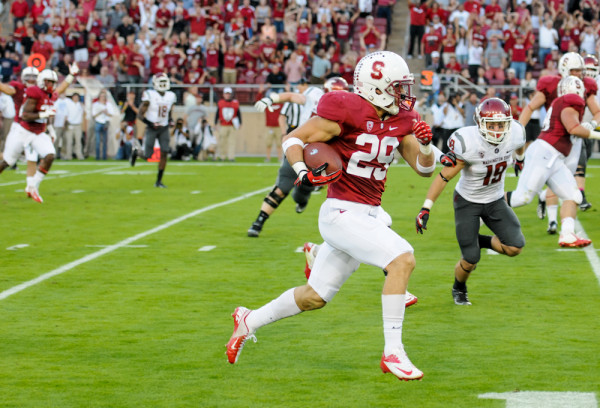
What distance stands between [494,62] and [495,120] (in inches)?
738

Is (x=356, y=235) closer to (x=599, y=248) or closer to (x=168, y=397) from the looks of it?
(x=168, y=397)

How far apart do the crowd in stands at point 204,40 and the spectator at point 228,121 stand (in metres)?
1.73

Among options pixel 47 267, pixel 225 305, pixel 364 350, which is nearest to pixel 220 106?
pixel 47 267

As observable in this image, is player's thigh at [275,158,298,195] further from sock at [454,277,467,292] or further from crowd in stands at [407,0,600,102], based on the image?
crowd in stands at [407,0,600,102]

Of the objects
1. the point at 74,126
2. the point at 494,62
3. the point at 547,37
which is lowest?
the point at 74,126

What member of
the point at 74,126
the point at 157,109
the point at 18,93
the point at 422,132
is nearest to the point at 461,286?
Result: the point at 422,132

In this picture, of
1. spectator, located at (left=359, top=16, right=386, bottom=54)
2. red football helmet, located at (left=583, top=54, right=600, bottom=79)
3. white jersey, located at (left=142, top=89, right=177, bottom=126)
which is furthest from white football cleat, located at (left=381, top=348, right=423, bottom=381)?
spectator, located at (left=359, top=16, right=386, bottom=54)

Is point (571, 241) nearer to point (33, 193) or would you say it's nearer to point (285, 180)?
point (285, 180)

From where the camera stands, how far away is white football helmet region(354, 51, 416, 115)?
5.22 metres

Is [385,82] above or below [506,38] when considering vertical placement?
above

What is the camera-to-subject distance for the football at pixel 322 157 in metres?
4.99

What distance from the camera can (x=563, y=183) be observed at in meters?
9.65

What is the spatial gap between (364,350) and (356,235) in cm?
101

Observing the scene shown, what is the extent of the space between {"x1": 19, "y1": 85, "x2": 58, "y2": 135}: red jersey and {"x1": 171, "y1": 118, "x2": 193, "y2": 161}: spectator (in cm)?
985
